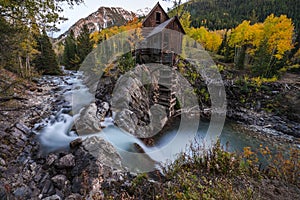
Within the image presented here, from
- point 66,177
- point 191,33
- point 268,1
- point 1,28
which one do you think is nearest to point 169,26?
point 1,28

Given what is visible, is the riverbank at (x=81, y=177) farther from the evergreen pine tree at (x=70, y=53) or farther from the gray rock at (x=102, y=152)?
the evergreen pine tree at (x=70, y=53)

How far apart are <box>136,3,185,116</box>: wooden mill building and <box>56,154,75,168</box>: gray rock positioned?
26.6ft

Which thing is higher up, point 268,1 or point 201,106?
point 268,1

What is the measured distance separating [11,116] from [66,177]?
569cm

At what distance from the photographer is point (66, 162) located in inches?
205

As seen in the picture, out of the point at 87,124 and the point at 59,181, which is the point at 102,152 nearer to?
the point at 59,181

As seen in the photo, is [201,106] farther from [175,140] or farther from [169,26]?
[169,26]

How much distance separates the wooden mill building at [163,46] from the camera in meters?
11.1

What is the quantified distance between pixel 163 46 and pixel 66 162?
969 cm

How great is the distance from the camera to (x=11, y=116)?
7672mm

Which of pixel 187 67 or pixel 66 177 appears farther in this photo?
pixel 187 67

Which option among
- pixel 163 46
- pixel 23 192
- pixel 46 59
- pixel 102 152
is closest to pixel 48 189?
pixel 23 192

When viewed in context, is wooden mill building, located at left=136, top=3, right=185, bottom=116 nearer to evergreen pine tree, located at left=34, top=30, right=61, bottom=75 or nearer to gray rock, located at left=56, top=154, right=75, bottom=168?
gray rock, located at left=56, top=154, right=75, bottom=168

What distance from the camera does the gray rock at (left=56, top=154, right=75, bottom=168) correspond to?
16.9 feet
